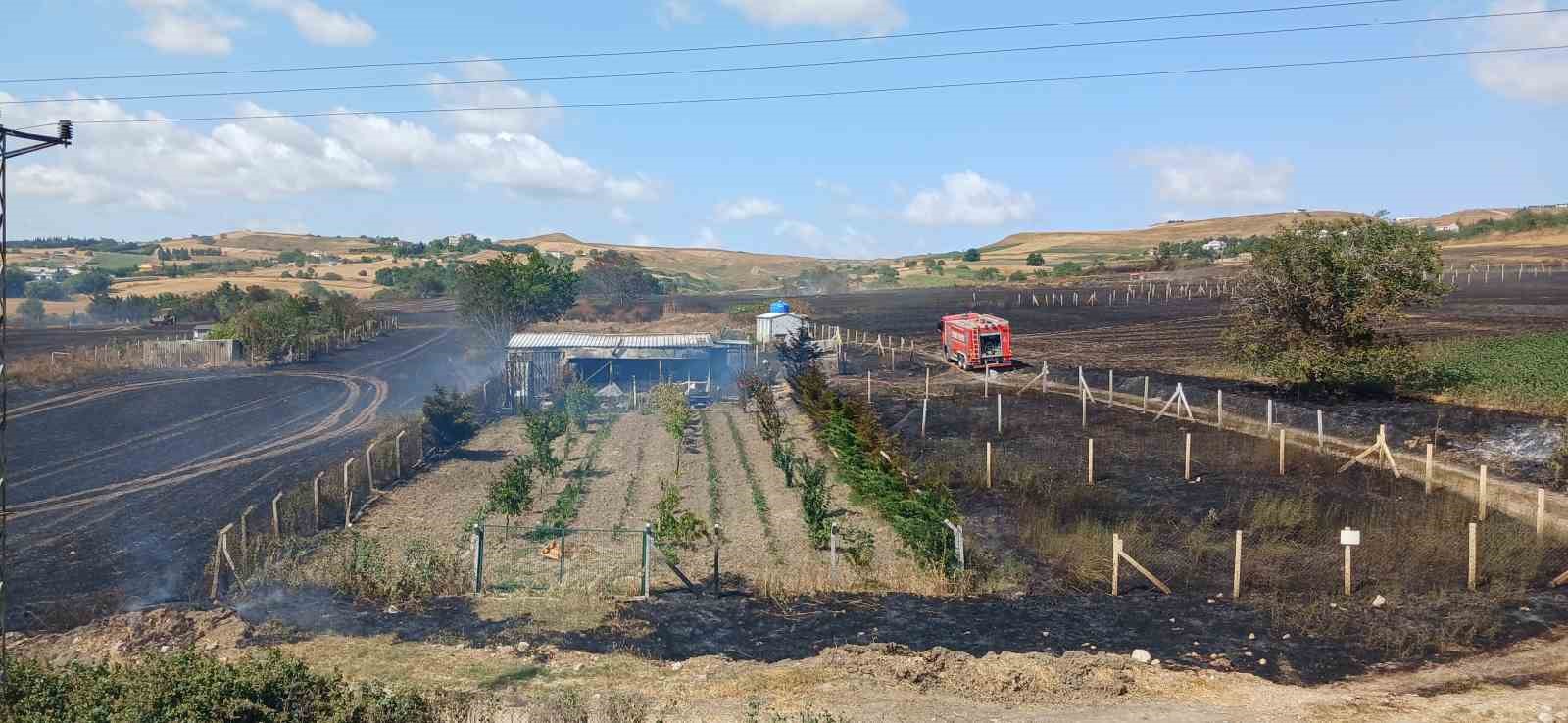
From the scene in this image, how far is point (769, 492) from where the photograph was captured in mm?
28688

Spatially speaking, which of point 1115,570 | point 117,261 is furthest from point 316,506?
point 117,261

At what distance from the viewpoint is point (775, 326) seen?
62.2 metres

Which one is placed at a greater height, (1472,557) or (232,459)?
(1472,557)

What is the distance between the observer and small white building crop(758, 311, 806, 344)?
61.4 meters

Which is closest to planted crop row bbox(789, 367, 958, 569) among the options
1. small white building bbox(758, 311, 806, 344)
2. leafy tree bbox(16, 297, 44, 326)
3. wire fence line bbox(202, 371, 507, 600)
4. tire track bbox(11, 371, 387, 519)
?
wire fence line bbox(202, 371, 507, 600)

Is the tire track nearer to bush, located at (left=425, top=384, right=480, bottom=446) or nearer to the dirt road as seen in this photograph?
the dirt road

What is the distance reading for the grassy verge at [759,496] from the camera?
22.7 meters

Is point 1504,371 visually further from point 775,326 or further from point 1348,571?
point 775,326

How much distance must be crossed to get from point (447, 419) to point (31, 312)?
81121 mm

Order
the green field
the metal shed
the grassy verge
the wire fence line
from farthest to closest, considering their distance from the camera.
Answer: the green field → the metal shed → the grassy verge → the wire fence line

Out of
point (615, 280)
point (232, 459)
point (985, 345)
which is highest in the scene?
point (615, 280)

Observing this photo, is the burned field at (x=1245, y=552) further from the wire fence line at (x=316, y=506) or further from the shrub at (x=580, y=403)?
the shrub at (x=580, y=403)

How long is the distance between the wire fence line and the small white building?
91.1 ft

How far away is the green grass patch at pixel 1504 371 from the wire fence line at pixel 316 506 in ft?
103
